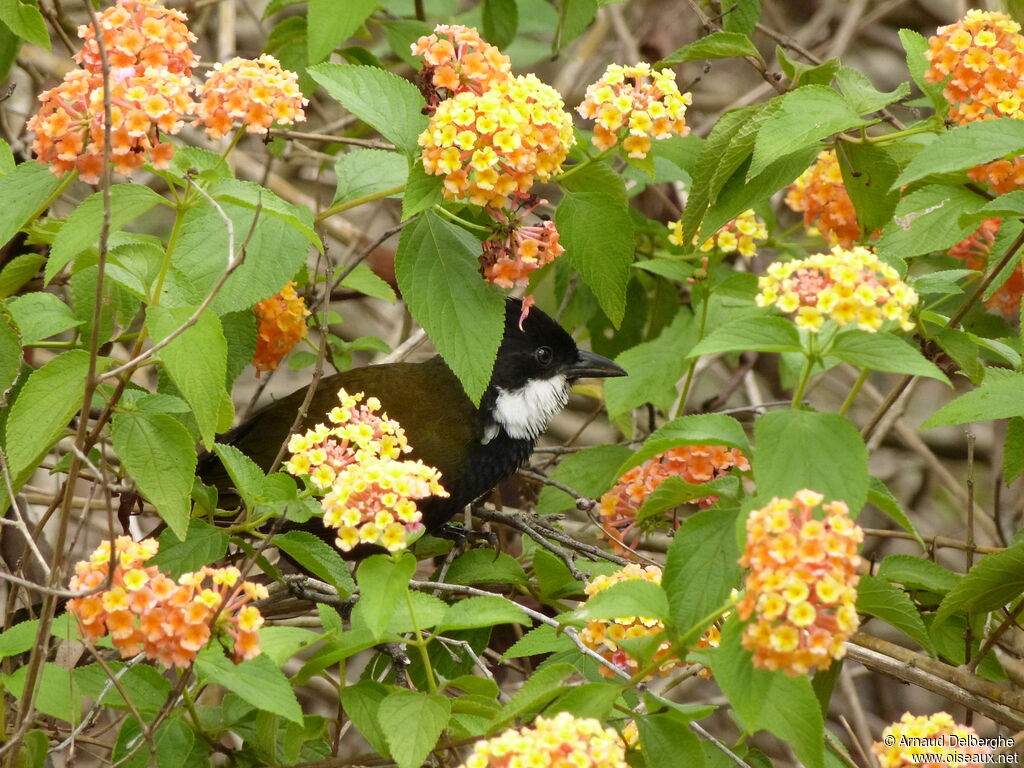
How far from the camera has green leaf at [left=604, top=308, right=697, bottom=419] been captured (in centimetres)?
291

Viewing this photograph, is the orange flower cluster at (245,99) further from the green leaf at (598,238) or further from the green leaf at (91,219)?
the green leaf at (598,238)

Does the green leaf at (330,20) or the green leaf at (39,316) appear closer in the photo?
the green leaf at (39,316)

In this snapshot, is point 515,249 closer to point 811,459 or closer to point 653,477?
point 653,477

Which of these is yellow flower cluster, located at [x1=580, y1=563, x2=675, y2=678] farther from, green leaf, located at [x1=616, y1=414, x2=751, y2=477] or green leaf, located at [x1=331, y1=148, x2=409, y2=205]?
green leaf, located at [x1=331, y1=148, x2=409, y2=205]

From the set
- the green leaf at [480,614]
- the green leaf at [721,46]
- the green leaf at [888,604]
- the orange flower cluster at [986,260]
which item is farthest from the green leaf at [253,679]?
the orange flower cluster at [986,260]

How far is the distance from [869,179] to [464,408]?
123cm

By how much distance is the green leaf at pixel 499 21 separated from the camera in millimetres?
3312

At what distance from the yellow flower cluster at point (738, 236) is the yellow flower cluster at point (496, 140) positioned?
742 mm

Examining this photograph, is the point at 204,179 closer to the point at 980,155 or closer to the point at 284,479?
the point at 284,479

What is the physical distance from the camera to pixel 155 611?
1615mm

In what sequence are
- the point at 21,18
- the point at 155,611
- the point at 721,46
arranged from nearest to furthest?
the point at 155,611 < the point at 21,18 < the point at 721,46

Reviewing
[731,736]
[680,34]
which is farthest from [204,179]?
[731,736]

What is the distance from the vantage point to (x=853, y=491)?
64.7 inches

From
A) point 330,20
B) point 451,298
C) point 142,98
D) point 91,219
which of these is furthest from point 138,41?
point 451,298
